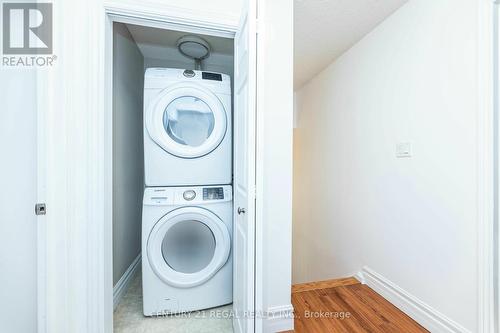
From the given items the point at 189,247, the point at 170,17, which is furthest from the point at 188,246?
the point at 170,17

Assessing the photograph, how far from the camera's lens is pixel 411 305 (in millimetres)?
1609

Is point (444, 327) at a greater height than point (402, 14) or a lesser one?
lesser

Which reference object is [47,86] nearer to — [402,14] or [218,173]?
[218,173]

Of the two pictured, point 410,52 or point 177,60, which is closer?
point 410,52

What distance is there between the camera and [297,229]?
367 cm

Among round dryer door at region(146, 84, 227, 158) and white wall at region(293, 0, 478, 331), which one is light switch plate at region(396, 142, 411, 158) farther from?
round dryer door at region(146, 84, 227, 158)

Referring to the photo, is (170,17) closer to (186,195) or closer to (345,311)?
(186,195)

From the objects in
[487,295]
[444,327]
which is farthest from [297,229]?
[487,295]

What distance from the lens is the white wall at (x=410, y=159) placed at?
1315 millimetres

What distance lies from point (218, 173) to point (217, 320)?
3.48 feet

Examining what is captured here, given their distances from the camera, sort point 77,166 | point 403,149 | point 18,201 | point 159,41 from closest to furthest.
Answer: point 18,201
point 77,166
point 403,149
point 159,41

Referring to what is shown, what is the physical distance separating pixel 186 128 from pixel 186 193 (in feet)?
1.67

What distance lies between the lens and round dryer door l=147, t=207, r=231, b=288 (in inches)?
63.1

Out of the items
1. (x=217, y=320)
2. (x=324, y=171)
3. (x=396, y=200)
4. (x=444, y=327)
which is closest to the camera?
(x=444, y=327)
